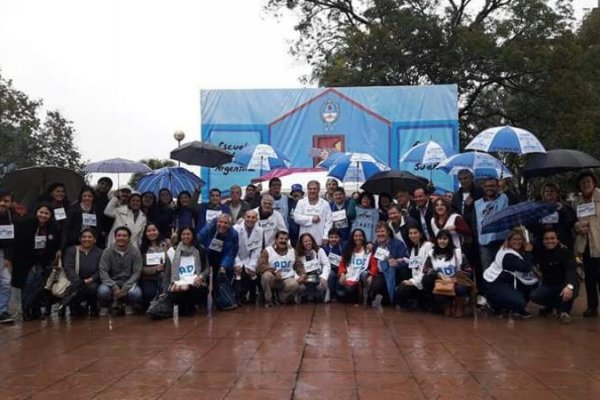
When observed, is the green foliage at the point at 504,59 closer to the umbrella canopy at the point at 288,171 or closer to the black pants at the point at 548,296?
the umbrella canopy at the point at 288,171

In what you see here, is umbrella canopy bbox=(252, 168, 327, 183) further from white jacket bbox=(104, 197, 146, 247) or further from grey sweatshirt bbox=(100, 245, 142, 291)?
grey sweatshirt bbox=(100, 245, 142, 291)

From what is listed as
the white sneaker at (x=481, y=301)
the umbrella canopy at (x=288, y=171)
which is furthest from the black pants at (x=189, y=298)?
the umbrella canopy at (x=288, y=171)

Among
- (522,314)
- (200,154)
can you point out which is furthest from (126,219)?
(522,314)

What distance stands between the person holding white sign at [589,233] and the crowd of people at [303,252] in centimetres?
1

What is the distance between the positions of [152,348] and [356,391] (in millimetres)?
2197

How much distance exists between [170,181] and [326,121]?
20.5 ft

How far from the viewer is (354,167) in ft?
33.9

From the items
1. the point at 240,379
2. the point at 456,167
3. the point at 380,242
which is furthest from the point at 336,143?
the point at 240,379

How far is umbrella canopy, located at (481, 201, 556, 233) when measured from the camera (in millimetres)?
6863

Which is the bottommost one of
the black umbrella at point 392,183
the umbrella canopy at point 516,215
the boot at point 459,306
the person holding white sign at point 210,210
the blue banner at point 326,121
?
the boot at point 459,306

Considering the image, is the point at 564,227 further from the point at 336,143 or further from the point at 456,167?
the point at 336,143

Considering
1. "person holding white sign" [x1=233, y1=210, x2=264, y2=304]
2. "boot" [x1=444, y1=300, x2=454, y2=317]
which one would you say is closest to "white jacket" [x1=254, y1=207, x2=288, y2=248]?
"person holding white sign" [x1=233, y1=210, x2=264, y2=304]

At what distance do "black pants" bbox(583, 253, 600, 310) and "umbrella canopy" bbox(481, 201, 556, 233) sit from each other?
0.75m

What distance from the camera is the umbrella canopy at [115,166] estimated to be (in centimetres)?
964
